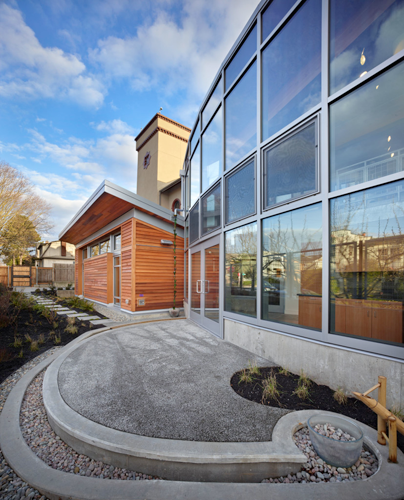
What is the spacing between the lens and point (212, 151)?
611 centimetres

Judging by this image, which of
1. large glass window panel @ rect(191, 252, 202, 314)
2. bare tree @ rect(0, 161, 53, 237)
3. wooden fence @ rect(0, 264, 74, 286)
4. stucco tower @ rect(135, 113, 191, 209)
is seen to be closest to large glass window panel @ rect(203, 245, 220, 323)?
large glass window panel @ rect(191, 252, 202, 314)

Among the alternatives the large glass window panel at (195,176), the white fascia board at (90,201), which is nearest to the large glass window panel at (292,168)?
the large glass window panel at (195,176)

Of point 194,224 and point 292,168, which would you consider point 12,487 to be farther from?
point 194,224

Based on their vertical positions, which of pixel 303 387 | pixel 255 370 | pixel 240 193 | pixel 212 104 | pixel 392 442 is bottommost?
pixel 255 370

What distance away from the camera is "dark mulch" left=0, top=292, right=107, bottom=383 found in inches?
162

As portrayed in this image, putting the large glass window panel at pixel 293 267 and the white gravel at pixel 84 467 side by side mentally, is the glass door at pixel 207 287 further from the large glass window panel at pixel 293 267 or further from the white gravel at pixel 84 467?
the white gravel at pixel 84 467

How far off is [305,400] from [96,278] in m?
10.2

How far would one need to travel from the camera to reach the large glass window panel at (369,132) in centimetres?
244

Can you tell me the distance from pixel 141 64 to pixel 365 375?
9878 mm

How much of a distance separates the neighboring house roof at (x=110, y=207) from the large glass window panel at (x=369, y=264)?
5.58 metres

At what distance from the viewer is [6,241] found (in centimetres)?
2209

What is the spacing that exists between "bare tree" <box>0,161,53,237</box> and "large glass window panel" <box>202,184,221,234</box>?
21.4m

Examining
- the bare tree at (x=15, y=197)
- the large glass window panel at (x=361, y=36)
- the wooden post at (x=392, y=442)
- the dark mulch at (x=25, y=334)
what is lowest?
the dark mulch at (x=25, y=334)

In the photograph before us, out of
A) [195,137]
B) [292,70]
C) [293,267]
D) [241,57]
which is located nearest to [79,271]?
[195,137]
